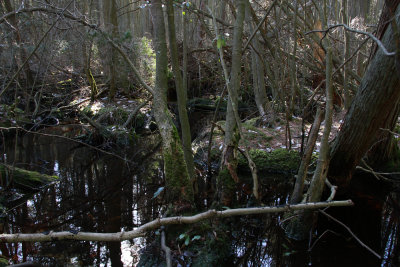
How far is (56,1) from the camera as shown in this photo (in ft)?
21.8

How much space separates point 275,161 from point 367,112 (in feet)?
9.23

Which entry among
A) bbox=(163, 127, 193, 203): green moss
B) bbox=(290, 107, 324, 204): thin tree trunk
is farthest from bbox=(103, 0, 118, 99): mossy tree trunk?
bbox=(290, 107, 324, 204): thin tree trunk

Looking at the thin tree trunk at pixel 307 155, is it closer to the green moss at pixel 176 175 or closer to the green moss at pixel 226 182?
the green moss at pixel 226 182

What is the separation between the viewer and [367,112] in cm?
367

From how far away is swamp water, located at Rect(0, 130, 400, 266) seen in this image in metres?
3.45

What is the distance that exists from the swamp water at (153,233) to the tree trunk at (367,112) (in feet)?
2.90

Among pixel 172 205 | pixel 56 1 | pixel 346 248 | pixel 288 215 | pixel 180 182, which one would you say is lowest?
pixel 346 248

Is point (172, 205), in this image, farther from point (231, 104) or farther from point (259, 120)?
point (259, 120)

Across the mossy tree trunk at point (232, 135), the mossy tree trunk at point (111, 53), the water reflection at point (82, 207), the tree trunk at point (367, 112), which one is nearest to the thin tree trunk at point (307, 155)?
the tree trunk at point (367, 112)

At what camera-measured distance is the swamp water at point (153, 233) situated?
345cm

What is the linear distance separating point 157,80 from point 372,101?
8.90 ft

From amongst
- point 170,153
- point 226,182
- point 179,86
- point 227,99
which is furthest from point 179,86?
point 227,99

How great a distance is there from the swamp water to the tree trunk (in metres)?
0.88

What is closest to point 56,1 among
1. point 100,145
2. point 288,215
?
point 100,145
